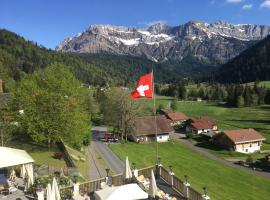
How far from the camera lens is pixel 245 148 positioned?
87.8 metres

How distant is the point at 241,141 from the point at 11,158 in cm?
6892

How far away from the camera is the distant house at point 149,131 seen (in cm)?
8133

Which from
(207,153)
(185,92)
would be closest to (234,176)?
(207,153)

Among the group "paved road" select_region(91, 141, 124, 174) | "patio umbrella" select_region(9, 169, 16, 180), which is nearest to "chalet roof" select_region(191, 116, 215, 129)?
"paved road" select_region(91, 141, 124, 174)

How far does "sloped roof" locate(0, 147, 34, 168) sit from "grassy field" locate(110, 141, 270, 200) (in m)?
22.8

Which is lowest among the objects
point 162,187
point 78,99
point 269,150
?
point 269,150

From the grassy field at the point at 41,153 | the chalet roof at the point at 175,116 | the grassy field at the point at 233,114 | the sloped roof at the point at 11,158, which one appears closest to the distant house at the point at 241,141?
the grassy field at the point at 233,114

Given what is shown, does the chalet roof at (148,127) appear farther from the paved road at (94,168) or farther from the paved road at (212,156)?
the paved road at (94,168)

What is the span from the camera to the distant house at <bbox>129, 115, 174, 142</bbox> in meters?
81.3

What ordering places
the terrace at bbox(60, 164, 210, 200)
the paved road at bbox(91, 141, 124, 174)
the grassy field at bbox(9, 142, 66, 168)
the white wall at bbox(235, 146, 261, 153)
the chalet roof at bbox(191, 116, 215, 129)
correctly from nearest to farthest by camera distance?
the terrace at bbox(60, 164, 210, 200) → the grassy field at bbox(9, 142, 66, 168) → the paved road at bbox(91, 141, 124, 174) → the white wall at bbox(235, 146, 261, 153) → the chalet roof at bbox(191, 116, 215, 129)

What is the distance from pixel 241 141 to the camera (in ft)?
282

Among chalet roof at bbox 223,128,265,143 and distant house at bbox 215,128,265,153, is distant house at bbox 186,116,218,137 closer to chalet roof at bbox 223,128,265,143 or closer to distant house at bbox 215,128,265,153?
chalet roof at bbox 223,128,265,143

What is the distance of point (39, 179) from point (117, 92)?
50.9 metres

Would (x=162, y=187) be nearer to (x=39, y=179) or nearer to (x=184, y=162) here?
(x=39, y=179)
